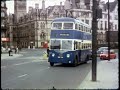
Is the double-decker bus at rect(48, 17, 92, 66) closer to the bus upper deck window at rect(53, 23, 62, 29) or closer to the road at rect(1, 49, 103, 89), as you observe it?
the bus upper deck window at rect(53, 23, 62, 29)

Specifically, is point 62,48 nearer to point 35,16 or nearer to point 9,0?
point 35,16

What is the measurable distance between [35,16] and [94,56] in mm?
6494

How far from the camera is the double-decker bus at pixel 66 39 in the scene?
80.5 feet

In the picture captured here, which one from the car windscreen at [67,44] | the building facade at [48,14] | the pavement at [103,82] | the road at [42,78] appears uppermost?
the building facade at [48,14]

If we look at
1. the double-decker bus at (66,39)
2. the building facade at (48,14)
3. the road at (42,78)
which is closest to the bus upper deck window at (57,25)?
the double-decker bus at (66,39)

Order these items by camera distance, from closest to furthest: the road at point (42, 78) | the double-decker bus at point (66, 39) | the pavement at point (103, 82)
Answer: the pavement at point (103, 82) < the road at point (42, 78) < the double-decker bus at point (66, 39)

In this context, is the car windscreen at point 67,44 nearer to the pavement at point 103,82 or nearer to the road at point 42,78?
the road at point 42,78

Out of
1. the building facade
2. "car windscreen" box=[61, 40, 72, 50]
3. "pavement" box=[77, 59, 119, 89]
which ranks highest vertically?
the building facade

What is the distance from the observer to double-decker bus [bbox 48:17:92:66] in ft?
80.5

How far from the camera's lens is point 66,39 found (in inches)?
968

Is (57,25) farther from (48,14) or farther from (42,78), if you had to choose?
(42,78)

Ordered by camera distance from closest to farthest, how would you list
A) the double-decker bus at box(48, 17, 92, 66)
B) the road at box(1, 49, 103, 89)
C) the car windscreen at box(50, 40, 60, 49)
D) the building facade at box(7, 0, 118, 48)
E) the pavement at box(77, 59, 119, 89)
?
the building facade at box(7, 0, 118, 48) → the pavement at box(77, 59, 119, 89) → the road at box(1, 49, 103, 89) → the double-decker bus at box(48, 17, 92, 66) → the car windscreen at box(50, 40, 60, 49)

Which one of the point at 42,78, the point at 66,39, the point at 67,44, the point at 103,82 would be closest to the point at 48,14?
the point at 42,78

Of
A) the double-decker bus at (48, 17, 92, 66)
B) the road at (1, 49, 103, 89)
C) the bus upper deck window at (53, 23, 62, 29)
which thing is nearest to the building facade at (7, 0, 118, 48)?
the bus upper deck window at (53, 23, 62, 29)
